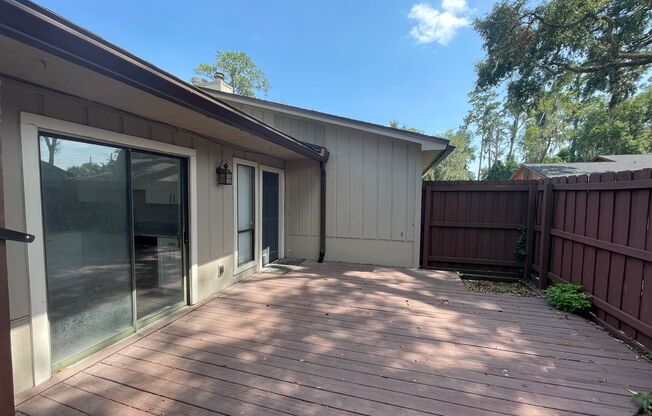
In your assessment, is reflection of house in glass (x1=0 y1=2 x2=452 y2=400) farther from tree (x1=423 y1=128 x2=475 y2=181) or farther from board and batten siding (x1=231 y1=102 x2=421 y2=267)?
tree (x1=423 y1=128 x2=475 y2=181)

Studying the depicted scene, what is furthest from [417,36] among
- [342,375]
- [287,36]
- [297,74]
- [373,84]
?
[342,375]

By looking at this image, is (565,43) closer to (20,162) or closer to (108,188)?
(108,188)

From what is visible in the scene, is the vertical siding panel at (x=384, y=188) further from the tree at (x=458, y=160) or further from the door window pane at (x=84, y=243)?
the tree at (x=458, y=160)

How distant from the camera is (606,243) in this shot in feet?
10.1

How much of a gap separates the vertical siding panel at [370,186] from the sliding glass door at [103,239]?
11.5 ft

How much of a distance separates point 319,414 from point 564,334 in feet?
9.09

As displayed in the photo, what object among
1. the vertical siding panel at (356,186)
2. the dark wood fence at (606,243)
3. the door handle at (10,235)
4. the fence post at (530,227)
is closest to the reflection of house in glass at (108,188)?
the vertical siding panel at (356,186)

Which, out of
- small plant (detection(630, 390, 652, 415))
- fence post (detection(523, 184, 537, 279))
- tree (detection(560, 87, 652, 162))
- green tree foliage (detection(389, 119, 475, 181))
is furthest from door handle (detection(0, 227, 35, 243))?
green tree foliage (detection(389, 119, 475, 181))

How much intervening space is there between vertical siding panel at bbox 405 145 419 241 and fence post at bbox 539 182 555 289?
1.99 m

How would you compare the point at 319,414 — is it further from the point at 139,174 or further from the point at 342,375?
the point at 139,174

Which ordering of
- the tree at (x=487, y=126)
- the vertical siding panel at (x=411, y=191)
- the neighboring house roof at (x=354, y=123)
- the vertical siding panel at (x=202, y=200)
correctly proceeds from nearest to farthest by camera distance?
the vertical siding panel at (x=202, y=200) < the neighboring house roof at (x=354, y=123) < the vertical siding panel at (x=411, y=191) < the tree at (x=487, y=126)

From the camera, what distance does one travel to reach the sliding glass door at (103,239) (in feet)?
7.23

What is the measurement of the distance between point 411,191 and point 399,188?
233 millimetres

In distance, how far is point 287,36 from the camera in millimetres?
15016
